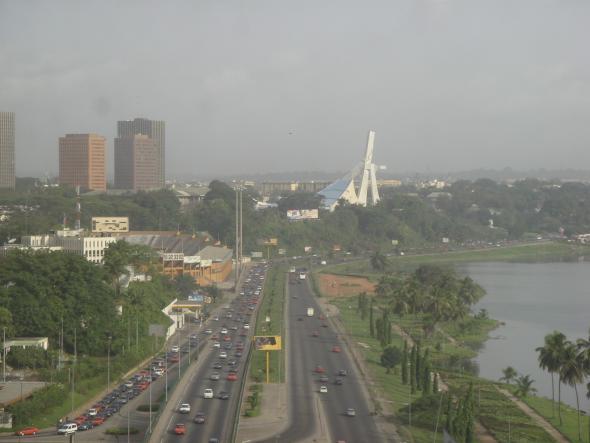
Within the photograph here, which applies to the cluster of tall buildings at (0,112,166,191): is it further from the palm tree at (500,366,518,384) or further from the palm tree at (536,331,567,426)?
the palm tree at (536,331,567,426)

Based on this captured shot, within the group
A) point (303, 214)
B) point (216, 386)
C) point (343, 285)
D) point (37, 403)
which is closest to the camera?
point (37, 403)

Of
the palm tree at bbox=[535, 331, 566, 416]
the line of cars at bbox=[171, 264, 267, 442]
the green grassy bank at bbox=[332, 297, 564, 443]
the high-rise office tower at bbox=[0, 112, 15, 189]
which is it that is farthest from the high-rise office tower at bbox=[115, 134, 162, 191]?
the palm tree at bbox=[535, 331, 566, 416]

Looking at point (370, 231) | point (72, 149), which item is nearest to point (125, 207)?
point (370, 231)

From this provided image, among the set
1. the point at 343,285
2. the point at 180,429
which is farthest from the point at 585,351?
the point at 343,285

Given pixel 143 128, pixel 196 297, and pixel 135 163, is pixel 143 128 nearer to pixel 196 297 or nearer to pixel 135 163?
pixel 135 163

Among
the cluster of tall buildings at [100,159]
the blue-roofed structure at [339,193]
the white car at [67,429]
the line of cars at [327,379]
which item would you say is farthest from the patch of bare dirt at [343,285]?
the cluster of tall buildings at [100,159]

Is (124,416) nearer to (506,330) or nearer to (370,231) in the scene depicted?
(506,330)
